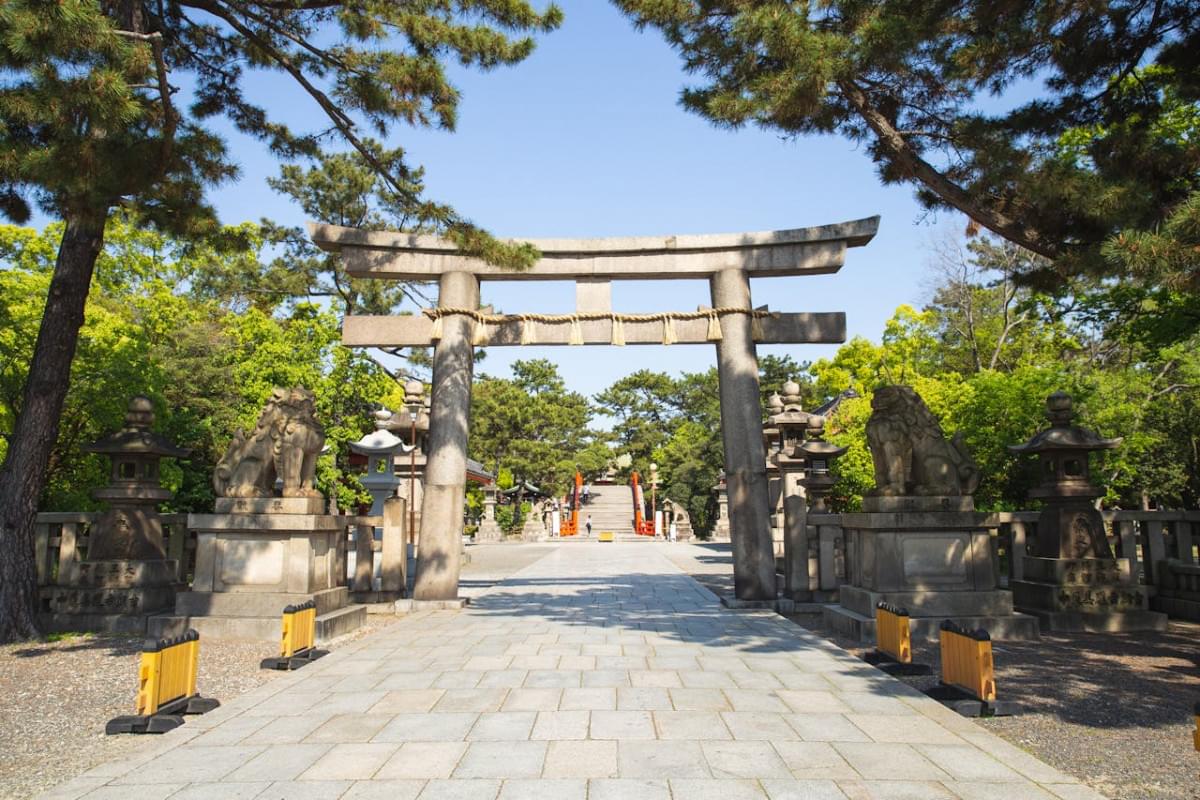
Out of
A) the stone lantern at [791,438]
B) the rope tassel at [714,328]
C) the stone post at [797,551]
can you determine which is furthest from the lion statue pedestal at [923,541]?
the stone lantern at [791,438]

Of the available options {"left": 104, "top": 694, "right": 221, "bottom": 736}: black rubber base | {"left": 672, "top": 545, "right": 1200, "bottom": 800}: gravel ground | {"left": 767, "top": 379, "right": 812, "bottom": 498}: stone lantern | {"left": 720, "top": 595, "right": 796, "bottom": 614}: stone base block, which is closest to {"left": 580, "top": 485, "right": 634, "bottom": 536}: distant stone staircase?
{"left": 767, "top": 379, "right": 812, "bottom": 498}: stone lantern

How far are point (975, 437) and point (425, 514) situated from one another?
13.4 meters

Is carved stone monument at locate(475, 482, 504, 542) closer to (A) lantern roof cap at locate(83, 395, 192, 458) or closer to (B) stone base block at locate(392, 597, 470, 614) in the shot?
(B) stone base block at locate(392, 597, 470, 614)

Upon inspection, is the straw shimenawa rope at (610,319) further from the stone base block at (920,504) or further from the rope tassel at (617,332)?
the stone base block at (920,504)

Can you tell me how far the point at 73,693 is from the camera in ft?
19.4

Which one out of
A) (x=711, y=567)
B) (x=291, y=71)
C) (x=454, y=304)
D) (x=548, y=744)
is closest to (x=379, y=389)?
(x=711, y=567)

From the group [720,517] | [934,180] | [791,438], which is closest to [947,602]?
[934,180]

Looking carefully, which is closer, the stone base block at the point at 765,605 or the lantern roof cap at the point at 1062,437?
the lantern roof cap at the point at 1062,437

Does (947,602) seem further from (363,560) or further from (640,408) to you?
(640,408)

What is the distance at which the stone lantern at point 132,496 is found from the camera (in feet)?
29.9

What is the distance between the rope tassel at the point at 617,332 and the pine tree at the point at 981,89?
12.5ft

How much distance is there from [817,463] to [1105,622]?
5052 mm

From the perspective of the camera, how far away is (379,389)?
23953 mm

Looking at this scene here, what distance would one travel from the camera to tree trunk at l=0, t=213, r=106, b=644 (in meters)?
8.04
